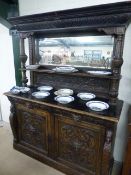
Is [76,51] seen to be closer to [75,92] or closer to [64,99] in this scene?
[75,92]

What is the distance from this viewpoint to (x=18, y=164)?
2.00 metres

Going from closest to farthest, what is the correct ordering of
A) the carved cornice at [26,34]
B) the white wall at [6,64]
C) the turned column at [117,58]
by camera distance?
the turned column at [117,58]
the carved cornice at [26,34]
the white wall at [6,64]

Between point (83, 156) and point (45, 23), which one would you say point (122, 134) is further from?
point (45, 23)

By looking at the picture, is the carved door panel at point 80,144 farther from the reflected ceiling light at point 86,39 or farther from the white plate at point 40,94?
the reflected ceiling light at point 86,39

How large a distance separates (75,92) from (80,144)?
625mm

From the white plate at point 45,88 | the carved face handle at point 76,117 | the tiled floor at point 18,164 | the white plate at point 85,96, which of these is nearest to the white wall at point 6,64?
the white plate at point 45,88

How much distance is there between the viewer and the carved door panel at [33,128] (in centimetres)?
184

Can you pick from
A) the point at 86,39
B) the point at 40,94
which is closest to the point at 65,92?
the point at 40,94

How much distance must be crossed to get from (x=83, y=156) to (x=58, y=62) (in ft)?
3.84

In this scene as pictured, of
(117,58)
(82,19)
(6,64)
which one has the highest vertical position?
(82,19)

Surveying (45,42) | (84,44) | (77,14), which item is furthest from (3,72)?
(77,14)

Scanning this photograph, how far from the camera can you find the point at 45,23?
1.72 metres

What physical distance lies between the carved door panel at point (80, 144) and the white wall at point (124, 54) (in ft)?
1.72

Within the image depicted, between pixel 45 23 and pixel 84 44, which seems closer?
pixel 45 23
